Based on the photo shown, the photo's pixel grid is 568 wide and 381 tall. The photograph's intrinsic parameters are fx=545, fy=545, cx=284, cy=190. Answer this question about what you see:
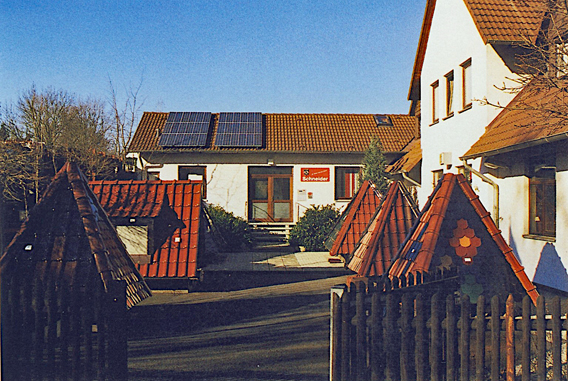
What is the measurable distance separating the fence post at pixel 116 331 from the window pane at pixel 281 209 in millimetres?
18035

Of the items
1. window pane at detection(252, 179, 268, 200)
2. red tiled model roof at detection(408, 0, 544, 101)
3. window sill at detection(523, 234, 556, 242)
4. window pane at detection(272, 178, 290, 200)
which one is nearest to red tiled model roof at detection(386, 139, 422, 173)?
window pane at detection(272, 178, 290, 200)

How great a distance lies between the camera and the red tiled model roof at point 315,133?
22266mm

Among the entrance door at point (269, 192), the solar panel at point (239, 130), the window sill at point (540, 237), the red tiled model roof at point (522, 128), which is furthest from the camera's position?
the entrance door at point (269, 192)

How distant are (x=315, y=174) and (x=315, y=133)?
2.17 metres

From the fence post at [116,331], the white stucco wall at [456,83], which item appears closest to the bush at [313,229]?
the white stucco wall at [456,83]

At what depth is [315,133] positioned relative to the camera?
77.8 ft

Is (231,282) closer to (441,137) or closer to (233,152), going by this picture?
(441,137)

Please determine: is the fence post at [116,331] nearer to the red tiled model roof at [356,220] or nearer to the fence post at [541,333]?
the fence post at [541,333]

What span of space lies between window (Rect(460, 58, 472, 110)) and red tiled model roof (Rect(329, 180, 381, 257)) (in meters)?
3.12

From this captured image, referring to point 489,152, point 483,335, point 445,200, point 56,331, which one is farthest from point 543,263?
point 56,331

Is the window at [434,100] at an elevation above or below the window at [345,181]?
above

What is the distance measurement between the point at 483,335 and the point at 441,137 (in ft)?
34.5

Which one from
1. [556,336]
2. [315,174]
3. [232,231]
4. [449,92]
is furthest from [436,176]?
[556,336]

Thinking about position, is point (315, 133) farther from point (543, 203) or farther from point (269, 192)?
point (543, 203)
